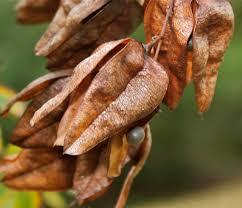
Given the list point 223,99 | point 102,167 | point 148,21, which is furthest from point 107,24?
point 223,99

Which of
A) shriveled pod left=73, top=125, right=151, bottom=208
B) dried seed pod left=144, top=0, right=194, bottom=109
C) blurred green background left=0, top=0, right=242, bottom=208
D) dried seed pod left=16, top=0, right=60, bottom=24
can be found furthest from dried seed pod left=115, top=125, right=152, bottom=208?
blurred green background left=0, top=0, right=242, bottom=208

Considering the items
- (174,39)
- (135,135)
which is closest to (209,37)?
(174,39)

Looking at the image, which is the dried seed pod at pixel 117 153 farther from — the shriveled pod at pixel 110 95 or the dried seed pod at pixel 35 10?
the dried seed pod at pixel 35 10

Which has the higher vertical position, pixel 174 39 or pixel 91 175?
pixel 174 39

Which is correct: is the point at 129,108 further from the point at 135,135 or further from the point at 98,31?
the point at 98,31

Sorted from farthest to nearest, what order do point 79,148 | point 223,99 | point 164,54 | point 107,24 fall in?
1. point 223,99
2. point 107,24
3. point 164,54
4. point 79,148

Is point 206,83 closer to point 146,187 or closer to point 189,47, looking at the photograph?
point 189,47

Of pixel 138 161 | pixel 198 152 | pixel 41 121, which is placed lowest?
pixel 198 152
